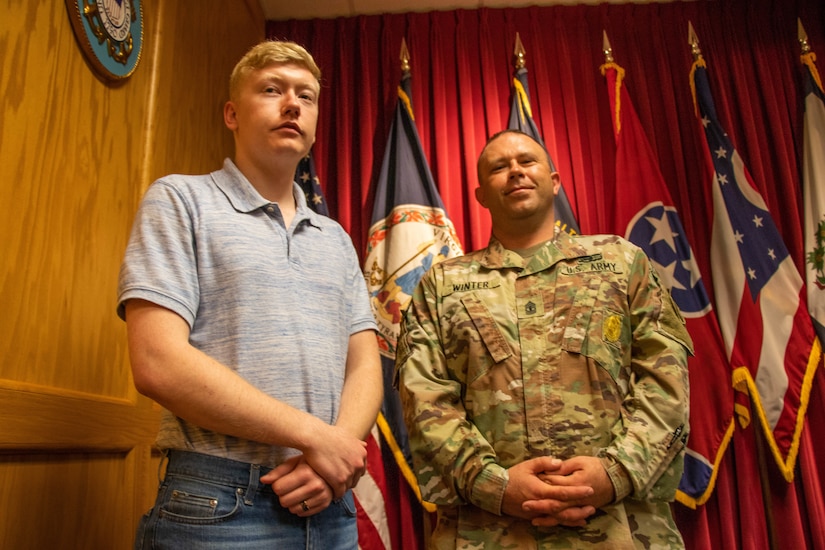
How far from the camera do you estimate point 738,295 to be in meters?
2.39

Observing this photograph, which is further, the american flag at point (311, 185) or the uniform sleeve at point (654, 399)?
the american flag at point (311, 185)

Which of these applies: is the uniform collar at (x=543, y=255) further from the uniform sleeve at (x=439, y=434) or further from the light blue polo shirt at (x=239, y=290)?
the light blue polo shirt at (x=239, y=290)

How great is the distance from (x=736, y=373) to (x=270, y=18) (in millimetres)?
2627

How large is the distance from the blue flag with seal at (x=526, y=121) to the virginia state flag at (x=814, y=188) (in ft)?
3.04

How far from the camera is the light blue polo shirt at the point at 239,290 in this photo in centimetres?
96

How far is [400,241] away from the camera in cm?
241

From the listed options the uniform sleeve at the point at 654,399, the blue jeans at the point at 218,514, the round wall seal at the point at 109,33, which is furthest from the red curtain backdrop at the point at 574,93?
the blue jeans at the point at 218,514

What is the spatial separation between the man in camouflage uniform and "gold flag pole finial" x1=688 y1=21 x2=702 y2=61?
1.49 metres

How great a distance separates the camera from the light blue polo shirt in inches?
37.9

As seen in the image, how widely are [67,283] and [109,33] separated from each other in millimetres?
647

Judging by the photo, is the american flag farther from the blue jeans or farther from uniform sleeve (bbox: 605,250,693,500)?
the blue jeans

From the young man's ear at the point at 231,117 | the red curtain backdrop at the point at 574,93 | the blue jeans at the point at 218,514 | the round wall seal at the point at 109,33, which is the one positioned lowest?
the blue jeans at the point at 218,514

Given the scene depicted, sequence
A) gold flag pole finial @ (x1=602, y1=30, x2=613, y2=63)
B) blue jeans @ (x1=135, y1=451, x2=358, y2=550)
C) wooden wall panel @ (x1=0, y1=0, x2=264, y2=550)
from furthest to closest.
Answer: gold flag pole finial @ (x1=602, y1=30, x2=613, y2=63)
wooden wall panel @ (x1=0, y1=0, x2=264, y2=550)
blue jeans @ (x1=135, y1=451, x2=358, y2=550)

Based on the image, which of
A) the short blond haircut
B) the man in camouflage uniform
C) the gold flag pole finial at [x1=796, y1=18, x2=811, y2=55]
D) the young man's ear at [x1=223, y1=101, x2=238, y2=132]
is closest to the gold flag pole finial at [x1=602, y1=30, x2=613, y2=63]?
the gold flag pole finial at [x1=796, y1=18, x2=811, y2=55]
